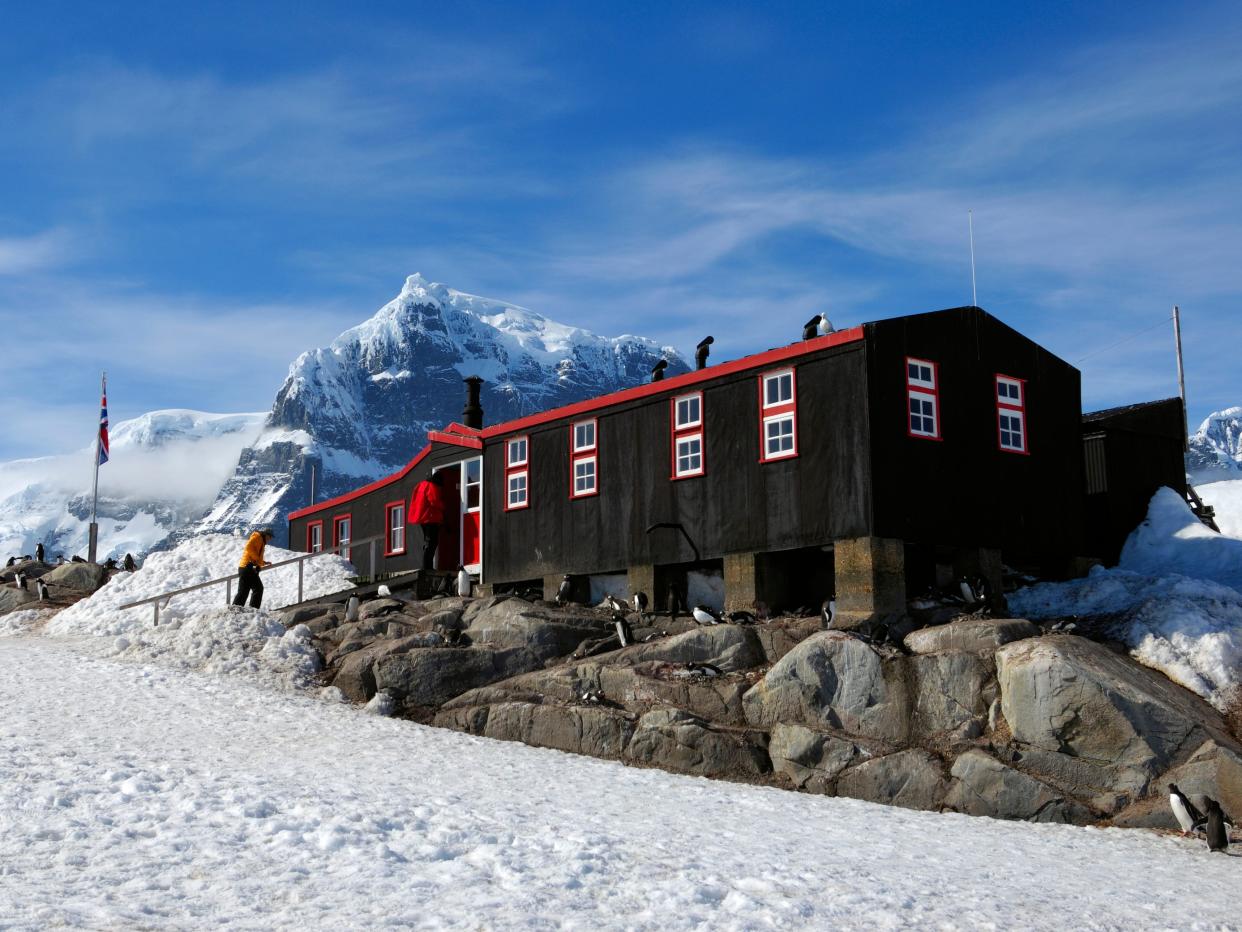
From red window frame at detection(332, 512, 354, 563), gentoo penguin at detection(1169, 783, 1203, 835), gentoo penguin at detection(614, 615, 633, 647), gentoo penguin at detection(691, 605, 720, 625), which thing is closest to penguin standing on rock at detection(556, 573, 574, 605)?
gentoo penguin at detection(614, 615, 633, 647)

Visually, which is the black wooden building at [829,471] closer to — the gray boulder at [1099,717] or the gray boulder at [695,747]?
the gray boulder at [1099,717]

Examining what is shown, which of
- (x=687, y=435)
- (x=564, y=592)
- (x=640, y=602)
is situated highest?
(x=687, y=435)

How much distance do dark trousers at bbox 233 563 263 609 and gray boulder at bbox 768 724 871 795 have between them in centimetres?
1297

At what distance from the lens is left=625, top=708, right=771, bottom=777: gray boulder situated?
1820cm

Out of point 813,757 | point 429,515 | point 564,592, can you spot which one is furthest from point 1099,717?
point 429,515

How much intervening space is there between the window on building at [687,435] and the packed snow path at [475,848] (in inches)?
312

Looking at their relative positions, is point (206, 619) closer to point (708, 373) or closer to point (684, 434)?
point (684, 434)

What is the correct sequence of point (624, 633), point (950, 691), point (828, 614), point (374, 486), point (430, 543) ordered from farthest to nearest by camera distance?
point (374, 486) < point (430, 543) < point (624, 633) < point (828, 614) < point (950, 691)

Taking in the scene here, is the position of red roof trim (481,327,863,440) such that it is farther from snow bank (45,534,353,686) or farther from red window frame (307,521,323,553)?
red window frame (307,521,323,553)

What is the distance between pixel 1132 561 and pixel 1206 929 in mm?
16958

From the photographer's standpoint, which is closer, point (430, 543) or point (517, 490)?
point (517, 490)

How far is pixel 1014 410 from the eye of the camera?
2467 cm

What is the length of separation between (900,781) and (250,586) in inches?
590

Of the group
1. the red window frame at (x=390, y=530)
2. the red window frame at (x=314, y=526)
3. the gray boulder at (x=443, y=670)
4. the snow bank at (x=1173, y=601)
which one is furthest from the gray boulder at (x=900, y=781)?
the red window frame at (x=314, y=526)
